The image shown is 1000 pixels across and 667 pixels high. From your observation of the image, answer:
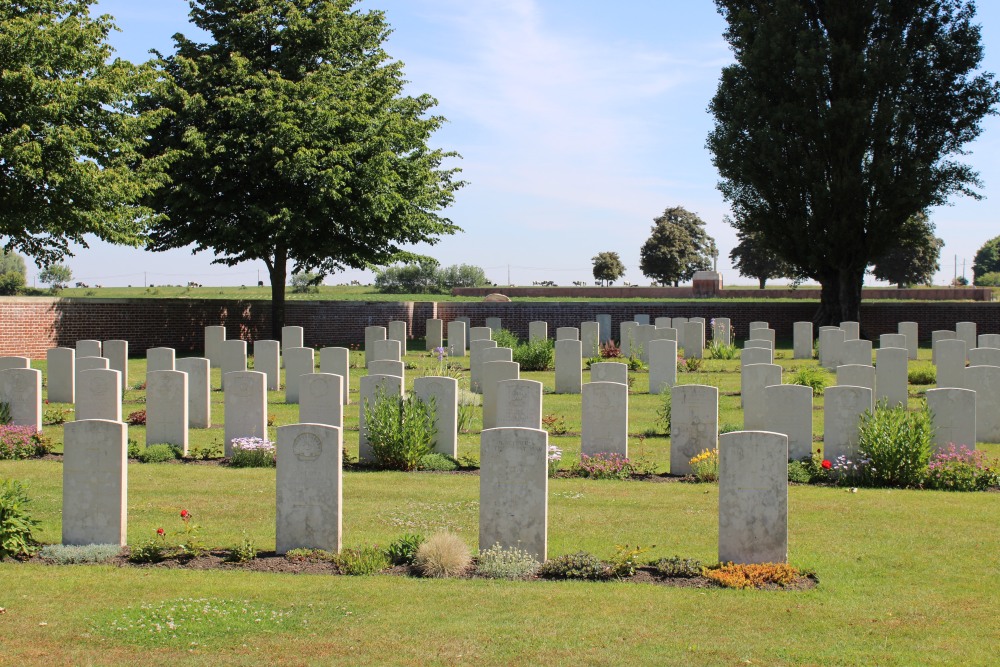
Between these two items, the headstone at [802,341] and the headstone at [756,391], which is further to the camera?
the headstone at [802,341]

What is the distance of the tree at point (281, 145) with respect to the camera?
28344 mm

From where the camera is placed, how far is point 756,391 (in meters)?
14.2

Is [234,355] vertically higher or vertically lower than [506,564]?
higher

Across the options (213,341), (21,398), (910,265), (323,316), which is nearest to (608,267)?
(910,265)

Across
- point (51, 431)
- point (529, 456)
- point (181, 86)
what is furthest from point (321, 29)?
point (529, 456)

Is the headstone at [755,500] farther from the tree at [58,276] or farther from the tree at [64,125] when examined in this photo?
the tree at [58,276]

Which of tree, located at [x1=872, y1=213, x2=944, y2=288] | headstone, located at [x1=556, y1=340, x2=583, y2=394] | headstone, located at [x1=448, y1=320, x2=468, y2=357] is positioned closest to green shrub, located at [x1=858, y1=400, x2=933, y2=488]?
headstone, located at [x1=556, y1=340, x2=583, y2=394]

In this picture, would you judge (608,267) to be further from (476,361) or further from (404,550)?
(404,550)

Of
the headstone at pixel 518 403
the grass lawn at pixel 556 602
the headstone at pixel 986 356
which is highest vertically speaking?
the headstone at pixel 986 356

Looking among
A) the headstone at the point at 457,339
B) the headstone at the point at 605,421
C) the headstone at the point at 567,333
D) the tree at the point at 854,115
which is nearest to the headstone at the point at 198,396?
the headstone at the point at 605,421

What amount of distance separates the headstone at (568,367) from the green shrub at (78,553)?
12485 millimetres

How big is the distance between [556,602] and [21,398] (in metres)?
10.1

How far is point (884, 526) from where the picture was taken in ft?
29.1

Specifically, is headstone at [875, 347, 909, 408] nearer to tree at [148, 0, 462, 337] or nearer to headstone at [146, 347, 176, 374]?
headstone at [146, 347, 176, 374]
